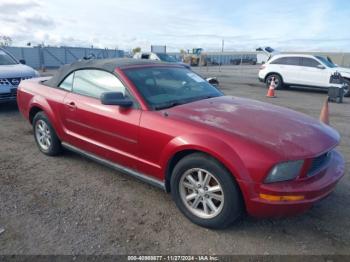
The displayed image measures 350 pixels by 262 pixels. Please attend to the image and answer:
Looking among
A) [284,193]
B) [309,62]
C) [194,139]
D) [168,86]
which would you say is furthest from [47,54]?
[284,193]

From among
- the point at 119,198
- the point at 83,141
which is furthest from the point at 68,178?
the point at 119,198

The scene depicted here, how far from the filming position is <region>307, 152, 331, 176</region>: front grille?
2738mm

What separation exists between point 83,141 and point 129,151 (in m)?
0.91

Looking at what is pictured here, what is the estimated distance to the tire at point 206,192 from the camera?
272cm

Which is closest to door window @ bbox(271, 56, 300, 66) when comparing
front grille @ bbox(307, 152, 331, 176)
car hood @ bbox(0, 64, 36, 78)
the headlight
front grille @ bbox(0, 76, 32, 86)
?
car hood @ bbox(0, 64, 36, 78)

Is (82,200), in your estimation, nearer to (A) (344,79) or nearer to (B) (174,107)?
(B) (174,107)

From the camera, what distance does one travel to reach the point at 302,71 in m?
13.4

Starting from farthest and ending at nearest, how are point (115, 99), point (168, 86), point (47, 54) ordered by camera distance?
point (47, 54) → point (168, 86) → point (115, 99)

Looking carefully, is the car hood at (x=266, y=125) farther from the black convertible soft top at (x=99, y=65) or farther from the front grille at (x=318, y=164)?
the black convertible soft top at (x=99, y=65)

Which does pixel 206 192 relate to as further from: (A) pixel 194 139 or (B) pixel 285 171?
(B) pixel 285 171

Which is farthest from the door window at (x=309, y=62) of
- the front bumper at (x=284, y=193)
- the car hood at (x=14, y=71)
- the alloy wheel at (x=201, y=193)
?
the alloy wheel at (x=201, y=193)

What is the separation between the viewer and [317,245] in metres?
2.76

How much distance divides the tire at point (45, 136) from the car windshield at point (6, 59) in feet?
16.1

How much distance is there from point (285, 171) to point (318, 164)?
1.59 ft
